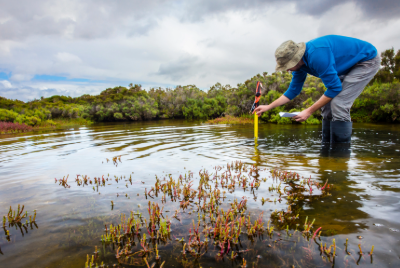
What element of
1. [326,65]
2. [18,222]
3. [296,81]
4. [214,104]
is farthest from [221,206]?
[214,104]

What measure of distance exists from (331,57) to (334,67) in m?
0.69

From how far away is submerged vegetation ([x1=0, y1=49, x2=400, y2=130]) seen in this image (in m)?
21.3

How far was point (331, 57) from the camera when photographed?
4.85m

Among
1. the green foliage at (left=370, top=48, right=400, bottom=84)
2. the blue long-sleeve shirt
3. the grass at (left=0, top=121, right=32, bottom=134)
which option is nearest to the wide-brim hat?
the blue long-sleeve shirt

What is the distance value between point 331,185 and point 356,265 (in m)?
2.29

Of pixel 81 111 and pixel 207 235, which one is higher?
pixel 81 111

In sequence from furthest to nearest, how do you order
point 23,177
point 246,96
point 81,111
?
1. point 81,111
2. point 246,96
3. point 23,177

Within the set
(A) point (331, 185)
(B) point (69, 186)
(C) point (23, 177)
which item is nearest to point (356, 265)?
(A) point (331, 185)

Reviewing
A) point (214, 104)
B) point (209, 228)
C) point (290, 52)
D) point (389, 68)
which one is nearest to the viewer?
point (209, 228)

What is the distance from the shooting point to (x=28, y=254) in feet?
8.51

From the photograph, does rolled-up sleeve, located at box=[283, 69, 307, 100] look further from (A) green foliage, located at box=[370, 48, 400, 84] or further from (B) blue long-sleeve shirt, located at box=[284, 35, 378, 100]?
(A) green foliage, located at box=[370, 48, 400, 84]

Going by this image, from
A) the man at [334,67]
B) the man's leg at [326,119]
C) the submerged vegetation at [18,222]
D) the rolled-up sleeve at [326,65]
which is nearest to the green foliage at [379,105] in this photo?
the man's leg at [326,119]

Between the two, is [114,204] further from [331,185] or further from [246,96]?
[246,96]

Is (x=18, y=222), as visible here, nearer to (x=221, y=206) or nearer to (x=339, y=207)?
(x=221, y=206)
